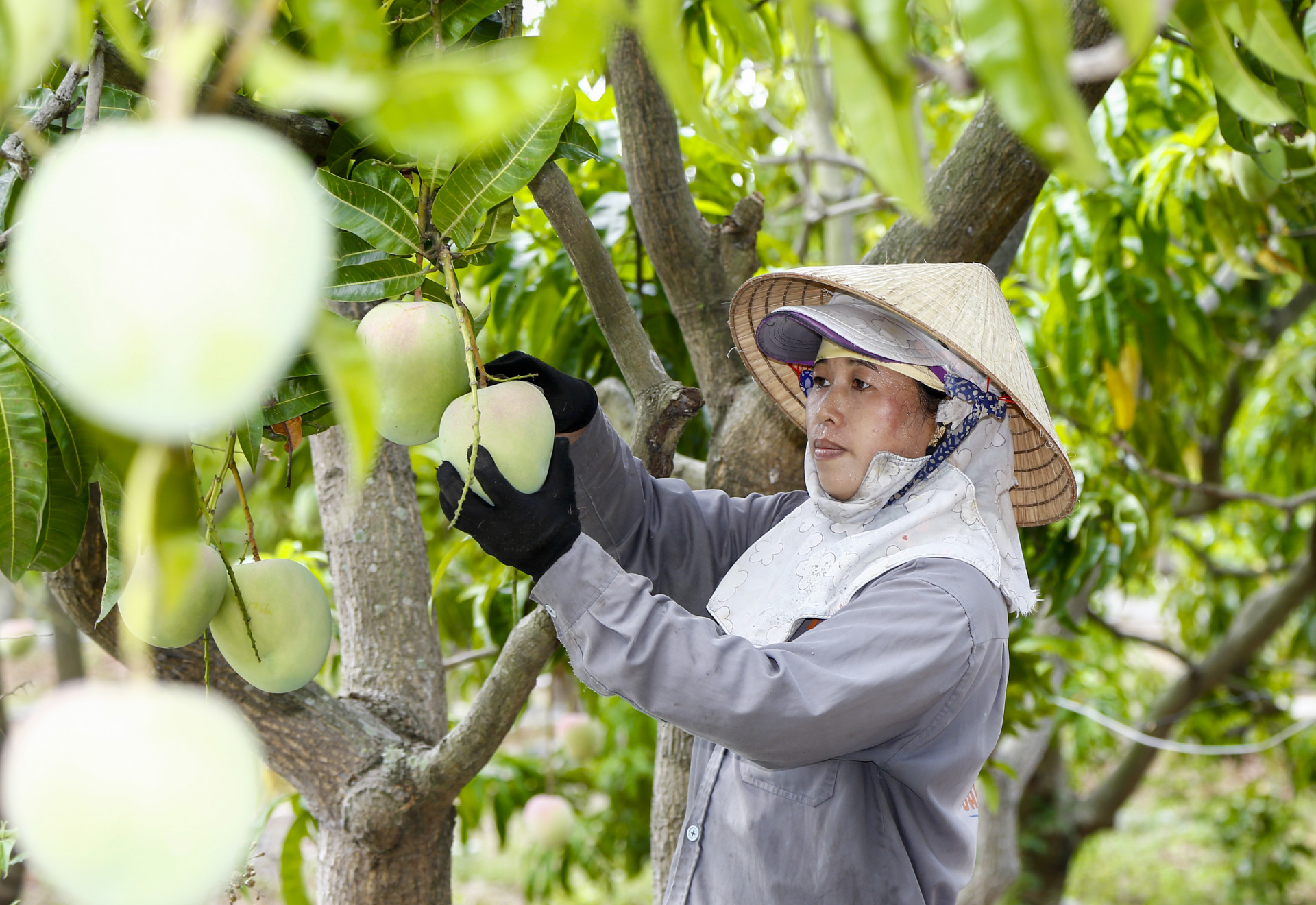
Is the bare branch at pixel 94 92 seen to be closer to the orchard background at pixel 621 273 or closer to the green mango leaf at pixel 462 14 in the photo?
the orchard background at pixel 621 273

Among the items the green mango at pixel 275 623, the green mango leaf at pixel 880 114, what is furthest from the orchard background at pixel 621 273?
the green mango at pixel 275 623

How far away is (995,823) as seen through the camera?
303 cm

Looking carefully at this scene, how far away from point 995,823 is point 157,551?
3.14 metres

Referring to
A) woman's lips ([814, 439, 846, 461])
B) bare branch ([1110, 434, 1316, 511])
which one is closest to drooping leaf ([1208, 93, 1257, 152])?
woman's lips ([814, 439, 846, 461])

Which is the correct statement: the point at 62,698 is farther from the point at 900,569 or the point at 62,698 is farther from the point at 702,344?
the point at 702,344

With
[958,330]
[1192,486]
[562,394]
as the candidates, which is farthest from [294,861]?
[1192,486]

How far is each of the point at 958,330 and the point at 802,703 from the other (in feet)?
1.48

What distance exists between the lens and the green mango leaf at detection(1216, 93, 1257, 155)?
41.3 inches

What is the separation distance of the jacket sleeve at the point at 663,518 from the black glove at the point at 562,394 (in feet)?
0.07

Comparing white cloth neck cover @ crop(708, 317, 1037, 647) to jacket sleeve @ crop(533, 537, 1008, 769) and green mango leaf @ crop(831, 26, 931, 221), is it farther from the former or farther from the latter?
green mango leaf @ crop(831, 26, 931, 221)

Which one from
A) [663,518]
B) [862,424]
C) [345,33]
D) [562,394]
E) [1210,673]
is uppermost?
[345,33]

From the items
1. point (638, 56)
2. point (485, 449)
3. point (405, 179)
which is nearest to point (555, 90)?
point (405, 179)

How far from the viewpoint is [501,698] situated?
1.22 meters

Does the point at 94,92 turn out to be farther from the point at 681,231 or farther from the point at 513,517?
the point at 681,231
